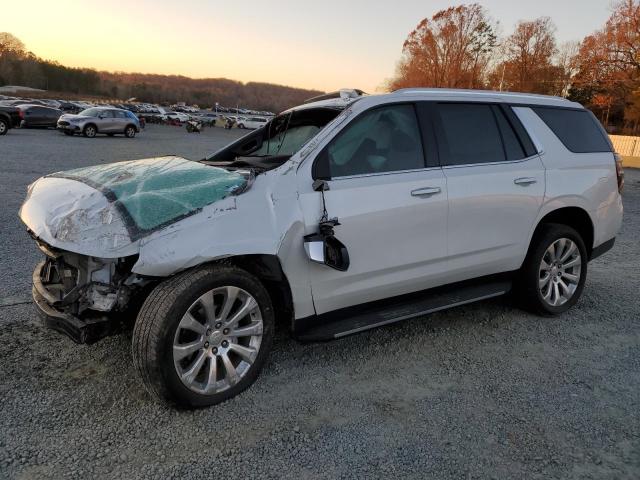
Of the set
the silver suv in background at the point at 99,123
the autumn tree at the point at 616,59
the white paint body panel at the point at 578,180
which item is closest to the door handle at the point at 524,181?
the white paint body panel at the point at 578,180

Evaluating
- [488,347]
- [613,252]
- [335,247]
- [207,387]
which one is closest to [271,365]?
[207,387]

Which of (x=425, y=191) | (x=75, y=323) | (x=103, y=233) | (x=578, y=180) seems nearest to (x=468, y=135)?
(x=425, y=191)

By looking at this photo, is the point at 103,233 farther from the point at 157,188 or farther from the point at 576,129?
the point at 576,129

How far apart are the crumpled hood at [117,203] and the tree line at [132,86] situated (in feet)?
230

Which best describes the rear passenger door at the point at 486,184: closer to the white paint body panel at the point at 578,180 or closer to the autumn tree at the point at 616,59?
the white paint body panel at the point at 578,180

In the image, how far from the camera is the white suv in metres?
2.90

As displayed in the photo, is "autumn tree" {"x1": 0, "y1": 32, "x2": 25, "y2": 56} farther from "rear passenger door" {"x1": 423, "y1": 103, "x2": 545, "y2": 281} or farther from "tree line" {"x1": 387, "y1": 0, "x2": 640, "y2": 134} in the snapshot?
"rear passenger door" {"x1": 423, "y1": 103, "x2": 545, "y2": 281}

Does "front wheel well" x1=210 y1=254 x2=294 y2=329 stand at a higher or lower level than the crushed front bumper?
higher

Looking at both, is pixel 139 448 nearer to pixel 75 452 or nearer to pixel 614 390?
pixel 75 452

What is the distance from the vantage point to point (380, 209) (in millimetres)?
3461

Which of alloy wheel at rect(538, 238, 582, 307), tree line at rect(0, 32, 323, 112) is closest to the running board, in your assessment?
alloy wheel at rect(538, 238, 582, 307)

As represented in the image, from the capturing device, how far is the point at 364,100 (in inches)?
145

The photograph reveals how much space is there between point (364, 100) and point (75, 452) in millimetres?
2812

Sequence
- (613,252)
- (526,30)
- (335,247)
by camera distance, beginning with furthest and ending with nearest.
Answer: (526,30) → (613,252) → (335,247)
